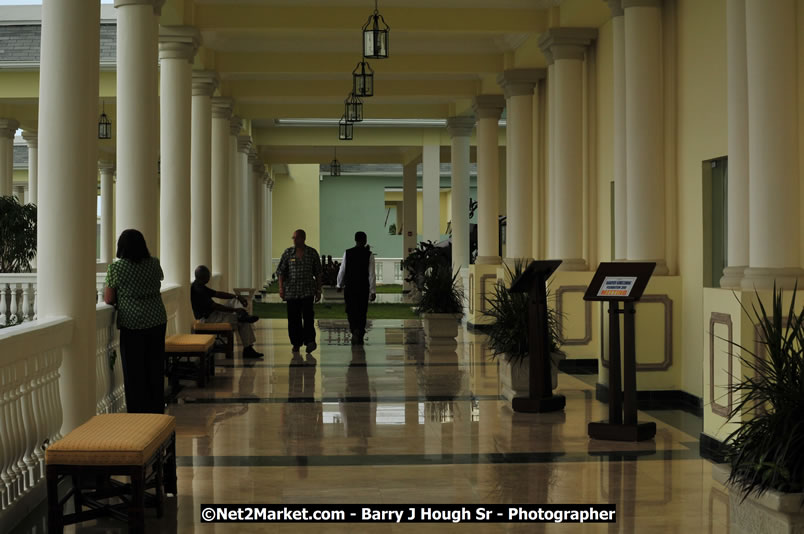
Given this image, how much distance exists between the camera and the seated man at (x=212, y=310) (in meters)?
12.6

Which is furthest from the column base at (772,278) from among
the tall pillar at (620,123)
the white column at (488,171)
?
the white column at (488,171)

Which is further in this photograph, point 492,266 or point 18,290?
point 492,266

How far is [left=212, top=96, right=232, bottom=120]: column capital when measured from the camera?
17672 mm

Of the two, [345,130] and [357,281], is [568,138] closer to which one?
[357,281]

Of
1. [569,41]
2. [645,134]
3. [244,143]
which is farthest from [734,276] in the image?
[244,143]

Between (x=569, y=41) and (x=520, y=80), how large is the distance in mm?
2828

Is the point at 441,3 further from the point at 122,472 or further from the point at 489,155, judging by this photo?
the point at 122,472

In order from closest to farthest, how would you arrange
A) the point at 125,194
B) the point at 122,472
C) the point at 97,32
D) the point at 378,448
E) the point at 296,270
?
the point at 122,472
the point at 97,32
the point at 378,448
the point at 125,194
the point at 296,270

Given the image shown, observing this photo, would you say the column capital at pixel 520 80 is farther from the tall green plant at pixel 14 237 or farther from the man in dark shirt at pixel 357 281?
the tall green plant at pixel 14 237

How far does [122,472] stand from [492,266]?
42.6 feet

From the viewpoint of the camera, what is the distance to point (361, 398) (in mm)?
9836

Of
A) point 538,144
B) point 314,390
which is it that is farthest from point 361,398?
point 538,144

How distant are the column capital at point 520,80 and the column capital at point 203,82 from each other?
4.49 metres

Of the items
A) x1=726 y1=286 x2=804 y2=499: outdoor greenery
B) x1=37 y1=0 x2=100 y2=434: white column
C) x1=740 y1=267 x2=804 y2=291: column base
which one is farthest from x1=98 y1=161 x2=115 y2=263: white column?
x1=726 y1=286 x2=804 y2=499: outdoor greenery
